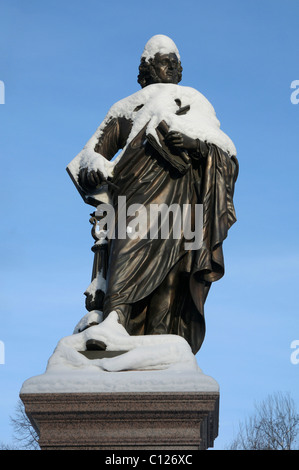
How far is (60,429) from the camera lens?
602 cm

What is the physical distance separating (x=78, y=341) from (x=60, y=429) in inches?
27.5

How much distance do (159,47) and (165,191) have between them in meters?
1.38

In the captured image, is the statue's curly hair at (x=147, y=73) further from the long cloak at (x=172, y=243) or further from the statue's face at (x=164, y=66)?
the long cloak at (x=172, y=243)

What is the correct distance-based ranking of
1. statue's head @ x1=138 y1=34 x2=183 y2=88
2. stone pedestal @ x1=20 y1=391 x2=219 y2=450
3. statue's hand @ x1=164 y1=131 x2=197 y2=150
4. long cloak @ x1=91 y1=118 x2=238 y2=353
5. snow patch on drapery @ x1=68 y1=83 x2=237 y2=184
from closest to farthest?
stone pedestal @ x1=20 y1=391 x2=219 y2=450 < long cloak @ x1=91 y1=118 x2=238 y2=353 < statue's hand @ x1=164 y1=131 x2=197 y2=150 < snow patch on drapery @ x1=68 y1=83 x2=237 y2=184 < statue's head @ x1=138 y1=34 x2=183 y2=88

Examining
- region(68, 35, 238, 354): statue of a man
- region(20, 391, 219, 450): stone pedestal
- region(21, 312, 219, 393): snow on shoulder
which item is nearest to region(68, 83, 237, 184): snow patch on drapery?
region(68, 35, 238, 354): statue of a man

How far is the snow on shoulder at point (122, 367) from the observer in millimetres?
5965

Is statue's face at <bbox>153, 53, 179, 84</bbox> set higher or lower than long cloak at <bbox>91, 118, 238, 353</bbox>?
higher

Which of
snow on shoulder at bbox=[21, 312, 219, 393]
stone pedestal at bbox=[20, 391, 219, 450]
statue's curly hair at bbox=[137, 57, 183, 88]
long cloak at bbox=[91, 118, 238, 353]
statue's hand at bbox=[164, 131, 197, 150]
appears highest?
statue's curly hair at bbox=[137, 57, 183, 88]

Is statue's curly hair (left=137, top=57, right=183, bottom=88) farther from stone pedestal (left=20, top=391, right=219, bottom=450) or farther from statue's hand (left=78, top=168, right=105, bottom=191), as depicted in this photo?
stone pedestal (left=20, top=391, right=219, bottom=450)

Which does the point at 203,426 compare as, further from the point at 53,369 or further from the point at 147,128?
the point at 147,128

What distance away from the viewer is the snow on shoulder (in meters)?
5.96

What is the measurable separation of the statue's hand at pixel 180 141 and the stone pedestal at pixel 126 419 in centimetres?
A: 220
